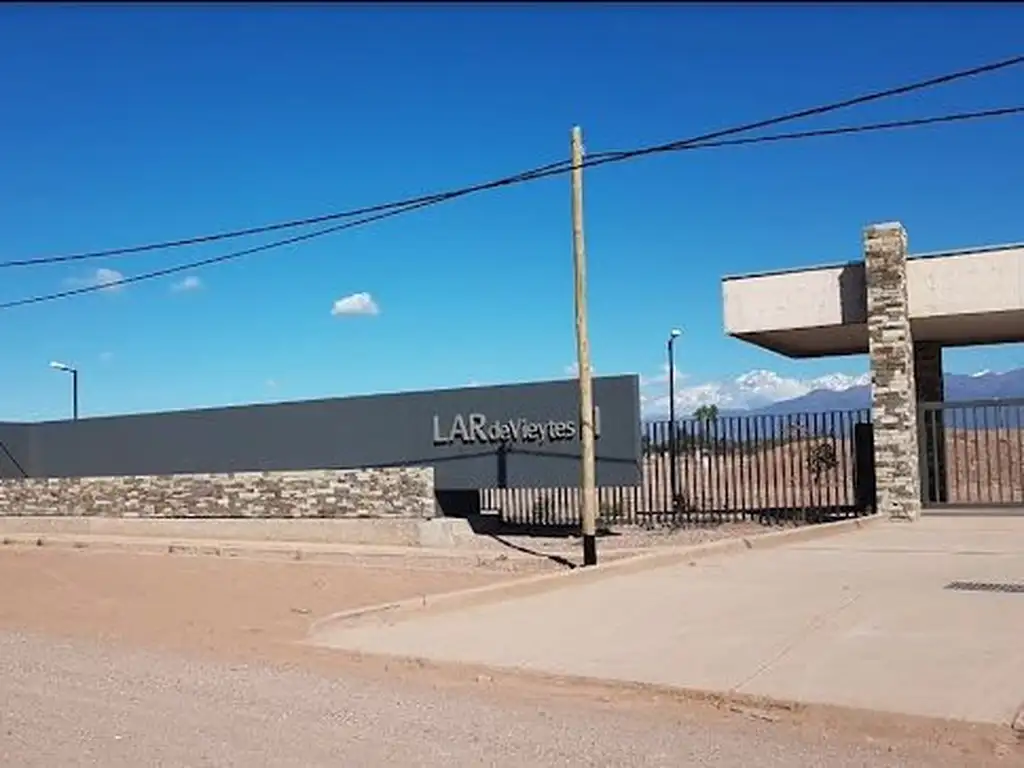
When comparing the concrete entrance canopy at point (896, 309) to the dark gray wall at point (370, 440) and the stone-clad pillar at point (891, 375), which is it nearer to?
the stone-clad pillar at point (891, 375)

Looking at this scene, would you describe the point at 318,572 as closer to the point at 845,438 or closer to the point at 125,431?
the point at 845,438

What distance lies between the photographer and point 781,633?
1023 cm

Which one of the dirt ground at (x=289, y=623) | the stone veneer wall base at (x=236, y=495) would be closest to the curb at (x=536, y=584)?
the dirt ground at (x=289, y=623)

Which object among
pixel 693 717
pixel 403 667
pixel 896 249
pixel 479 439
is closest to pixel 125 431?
pixel 479 439

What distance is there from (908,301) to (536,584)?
12780mm

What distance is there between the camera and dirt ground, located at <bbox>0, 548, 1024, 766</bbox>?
7.16m

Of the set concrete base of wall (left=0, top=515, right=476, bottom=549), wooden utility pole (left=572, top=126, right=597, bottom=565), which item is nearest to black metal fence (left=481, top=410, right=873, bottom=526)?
concrete base of wall (left=0, top=515, right=476, bottom=549)

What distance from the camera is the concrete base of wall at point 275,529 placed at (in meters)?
24.8

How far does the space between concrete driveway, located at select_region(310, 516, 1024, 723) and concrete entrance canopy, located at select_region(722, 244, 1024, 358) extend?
8223 mm

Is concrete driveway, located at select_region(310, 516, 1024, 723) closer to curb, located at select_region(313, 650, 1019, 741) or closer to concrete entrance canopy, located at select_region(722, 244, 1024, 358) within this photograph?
curb, located at select_region(313, 650, 1019, 741)

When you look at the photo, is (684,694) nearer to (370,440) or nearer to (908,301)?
(908,301)

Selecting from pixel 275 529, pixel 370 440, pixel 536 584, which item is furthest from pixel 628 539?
pixel 536 584

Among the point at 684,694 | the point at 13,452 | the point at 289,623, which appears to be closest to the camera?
the point at 684,694

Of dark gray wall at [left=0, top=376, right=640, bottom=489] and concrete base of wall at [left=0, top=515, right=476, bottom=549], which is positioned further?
concrete base of wall at [left=0, top=515, right=476, bottom=549]
